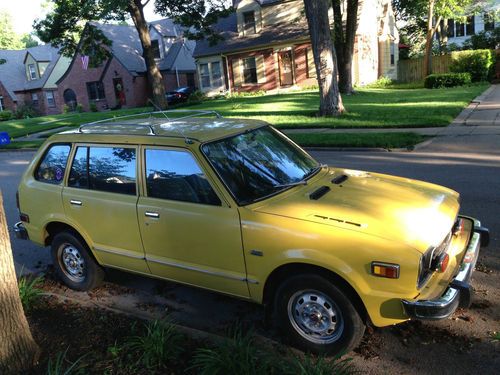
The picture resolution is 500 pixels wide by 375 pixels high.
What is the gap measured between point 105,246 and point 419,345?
A: 3.02 meters

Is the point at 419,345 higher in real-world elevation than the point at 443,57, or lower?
lower

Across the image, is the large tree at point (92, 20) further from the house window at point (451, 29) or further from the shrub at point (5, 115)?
the house window at point (451, 29)

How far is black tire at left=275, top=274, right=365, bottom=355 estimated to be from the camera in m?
3.34

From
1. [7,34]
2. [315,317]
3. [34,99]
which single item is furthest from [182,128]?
[7,34]

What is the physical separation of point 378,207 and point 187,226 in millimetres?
1576

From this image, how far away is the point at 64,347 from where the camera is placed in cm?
366

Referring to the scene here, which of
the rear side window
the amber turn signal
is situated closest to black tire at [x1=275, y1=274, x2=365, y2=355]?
the amber turn signal

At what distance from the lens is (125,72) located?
40.2 m

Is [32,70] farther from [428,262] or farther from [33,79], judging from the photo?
[428,262]

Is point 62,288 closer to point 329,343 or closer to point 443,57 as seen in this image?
point 329,343

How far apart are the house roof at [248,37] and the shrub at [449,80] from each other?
9020mm

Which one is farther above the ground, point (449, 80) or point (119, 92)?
point (119, 92)

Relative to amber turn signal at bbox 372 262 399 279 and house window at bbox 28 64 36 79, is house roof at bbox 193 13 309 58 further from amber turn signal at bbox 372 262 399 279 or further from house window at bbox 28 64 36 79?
amber turn signal at bbox 372 262 399 279

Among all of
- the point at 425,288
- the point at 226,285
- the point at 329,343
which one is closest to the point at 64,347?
the point at 226,285
